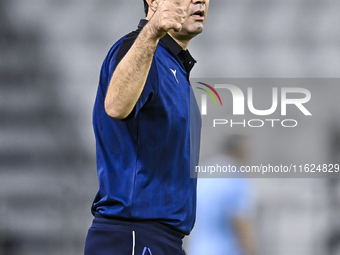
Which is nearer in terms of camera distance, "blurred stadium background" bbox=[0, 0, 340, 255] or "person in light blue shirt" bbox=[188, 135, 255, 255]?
"person in light blue shirt" bbox=[188, 135, 255, 255]

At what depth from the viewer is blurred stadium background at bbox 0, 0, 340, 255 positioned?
9.66 feet

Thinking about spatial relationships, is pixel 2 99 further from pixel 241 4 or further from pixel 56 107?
pixel 241 4

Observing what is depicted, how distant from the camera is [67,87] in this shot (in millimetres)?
2990

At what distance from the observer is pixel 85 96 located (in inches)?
118

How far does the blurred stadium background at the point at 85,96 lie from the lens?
9.66ft

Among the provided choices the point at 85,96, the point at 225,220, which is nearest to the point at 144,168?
the point at 225,220

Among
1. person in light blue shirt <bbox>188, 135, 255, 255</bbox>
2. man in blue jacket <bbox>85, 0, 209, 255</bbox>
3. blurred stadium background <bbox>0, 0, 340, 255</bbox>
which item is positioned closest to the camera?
man in blue jacket <bbox>85, 0, 209, 255</bbox>

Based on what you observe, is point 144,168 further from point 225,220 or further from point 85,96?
point 85,96

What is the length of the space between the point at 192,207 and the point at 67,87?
1.82 m

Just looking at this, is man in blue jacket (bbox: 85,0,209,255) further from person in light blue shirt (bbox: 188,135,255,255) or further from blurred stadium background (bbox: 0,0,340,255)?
blurred stadium background (bbox: 0,0,340,255)

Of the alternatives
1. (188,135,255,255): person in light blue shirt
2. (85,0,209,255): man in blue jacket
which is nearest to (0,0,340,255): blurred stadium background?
(188,135,255,255): person in light blue shirt

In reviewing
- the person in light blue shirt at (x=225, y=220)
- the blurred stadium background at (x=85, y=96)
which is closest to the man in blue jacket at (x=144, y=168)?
the person in light blue shirt at (x=225, y=220)

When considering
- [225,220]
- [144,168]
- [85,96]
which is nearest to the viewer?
[144,168]

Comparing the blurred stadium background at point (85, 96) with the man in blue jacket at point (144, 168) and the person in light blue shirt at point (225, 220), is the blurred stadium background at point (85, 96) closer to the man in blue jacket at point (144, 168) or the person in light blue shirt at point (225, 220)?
the person in light blue shirt at point (225, 220)
